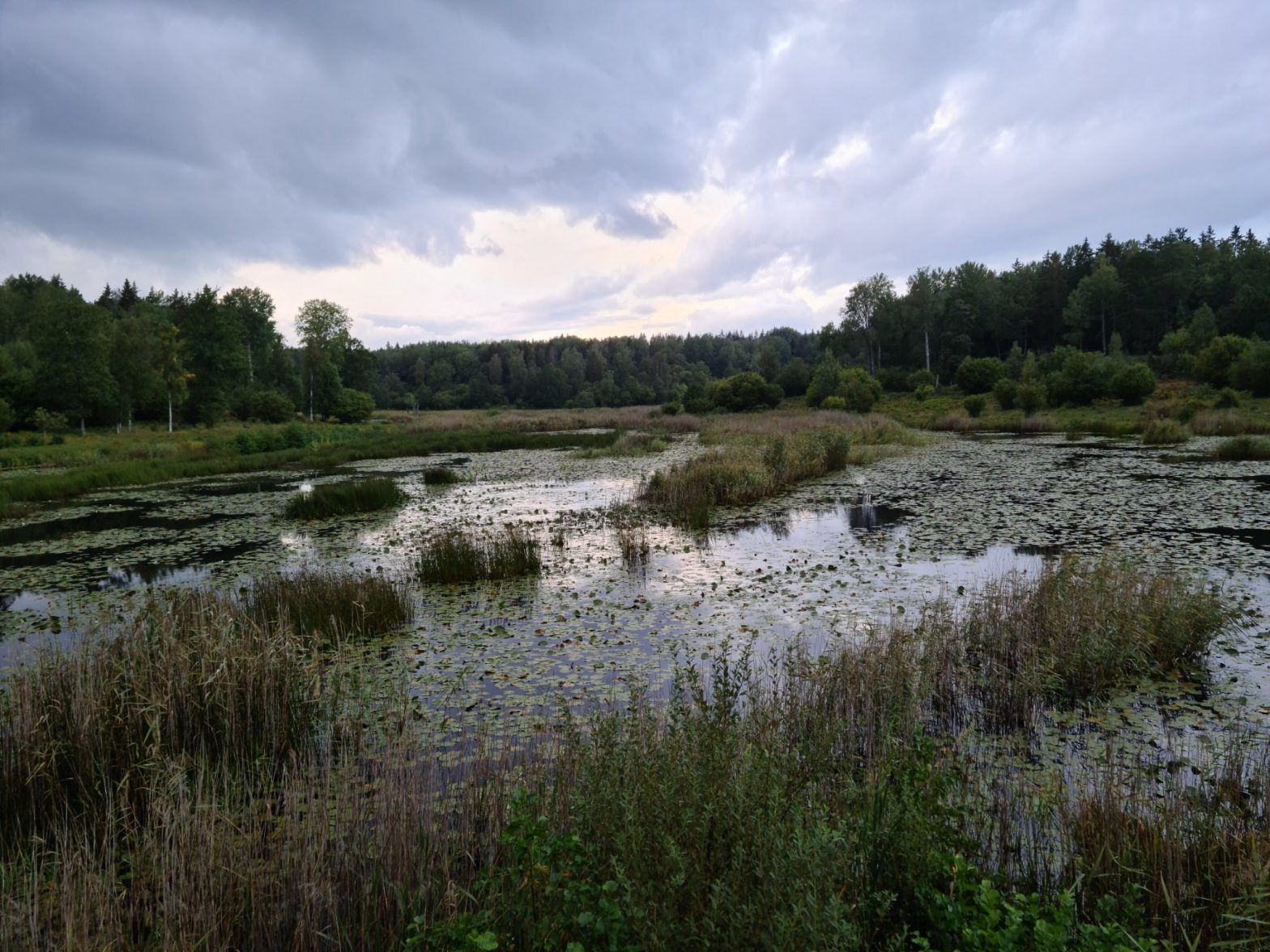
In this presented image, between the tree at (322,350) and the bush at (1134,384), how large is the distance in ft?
194

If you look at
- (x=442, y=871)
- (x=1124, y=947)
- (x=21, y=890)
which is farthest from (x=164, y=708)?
(x=1124, y=947)

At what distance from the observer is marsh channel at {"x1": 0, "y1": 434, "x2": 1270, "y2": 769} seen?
5828 mm

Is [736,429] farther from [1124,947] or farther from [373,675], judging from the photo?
[1124,947]

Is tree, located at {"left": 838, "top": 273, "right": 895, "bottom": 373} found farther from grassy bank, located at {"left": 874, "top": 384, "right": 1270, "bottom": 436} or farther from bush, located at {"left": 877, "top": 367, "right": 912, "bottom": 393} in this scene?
grassy bank, located at {"left": 874, "top": 384, "right": 1270, "bottom": 436}

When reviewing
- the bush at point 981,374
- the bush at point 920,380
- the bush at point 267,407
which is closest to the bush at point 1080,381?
the bush at point 981,374

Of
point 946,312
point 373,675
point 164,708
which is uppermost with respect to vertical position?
point 946,312

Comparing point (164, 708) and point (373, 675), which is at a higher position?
point (164, 708)

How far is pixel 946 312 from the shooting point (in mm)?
72750

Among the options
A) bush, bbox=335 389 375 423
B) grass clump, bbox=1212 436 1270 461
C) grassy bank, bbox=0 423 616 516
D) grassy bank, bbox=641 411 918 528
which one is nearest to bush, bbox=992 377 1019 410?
grassy bank, bbox=641 411 918 528

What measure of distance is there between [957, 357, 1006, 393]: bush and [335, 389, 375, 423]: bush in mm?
50591

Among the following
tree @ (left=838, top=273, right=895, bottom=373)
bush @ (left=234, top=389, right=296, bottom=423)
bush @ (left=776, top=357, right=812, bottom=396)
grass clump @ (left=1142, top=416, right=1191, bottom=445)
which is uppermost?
tree @ (left=838, top=273, right=895, bottom=373)

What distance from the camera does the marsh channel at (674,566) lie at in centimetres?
583

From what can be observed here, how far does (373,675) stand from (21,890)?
10.7ft

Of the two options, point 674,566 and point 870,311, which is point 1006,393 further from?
point 674,566
